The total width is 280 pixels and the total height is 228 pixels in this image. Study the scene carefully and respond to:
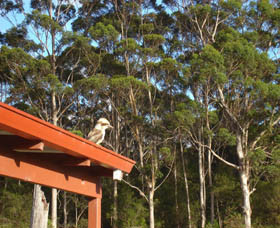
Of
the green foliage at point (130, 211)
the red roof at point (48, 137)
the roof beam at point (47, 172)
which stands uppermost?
the green foliage at point (130, 211)

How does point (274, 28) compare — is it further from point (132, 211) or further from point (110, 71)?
point (132, 211)

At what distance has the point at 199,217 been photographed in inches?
755

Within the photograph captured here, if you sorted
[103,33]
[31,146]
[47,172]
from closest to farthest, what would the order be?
[31,146]
[47,172]
[103,33]

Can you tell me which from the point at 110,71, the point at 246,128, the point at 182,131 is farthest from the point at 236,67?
the point at 110,71

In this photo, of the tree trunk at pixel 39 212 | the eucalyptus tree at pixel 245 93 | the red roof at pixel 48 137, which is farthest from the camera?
the eucalyptus tree at pixel 245 93

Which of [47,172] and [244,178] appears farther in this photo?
[244,178]

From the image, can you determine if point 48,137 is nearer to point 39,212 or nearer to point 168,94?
point 39,212

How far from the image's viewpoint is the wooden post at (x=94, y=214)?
384 cm

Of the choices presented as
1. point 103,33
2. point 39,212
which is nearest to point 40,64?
point 103,33

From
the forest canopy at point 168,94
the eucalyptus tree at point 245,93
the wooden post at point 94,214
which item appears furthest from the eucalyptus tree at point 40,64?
the wooden post at point 94,214

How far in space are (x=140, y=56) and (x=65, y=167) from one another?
1611cm

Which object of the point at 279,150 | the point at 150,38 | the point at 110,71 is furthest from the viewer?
the point at 110,71

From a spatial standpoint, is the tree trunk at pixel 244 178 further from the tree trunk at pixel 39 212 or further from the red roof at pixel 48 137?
the red roof at pixel 48 137

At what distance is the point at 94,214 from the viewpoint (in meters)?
3.88
